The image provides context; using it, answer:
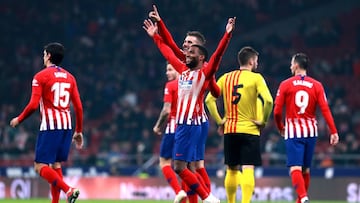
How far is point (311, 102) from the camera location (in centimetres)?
1441

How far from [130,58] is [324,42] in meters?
7.02

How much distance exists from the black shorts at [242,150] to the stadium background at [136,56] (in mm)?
14310

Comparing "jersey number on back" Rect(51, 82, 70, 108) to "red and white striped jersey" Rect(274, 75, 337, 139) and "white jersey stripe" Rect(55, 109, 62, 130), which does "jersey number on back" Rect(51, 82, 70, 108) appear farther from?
"red and white striped jersey" Rect(274, 75, 337, 139)

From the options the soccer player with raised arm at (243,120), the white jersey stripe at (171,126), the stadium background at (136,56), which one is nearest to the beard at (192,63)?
the soccer player with raised arm at (243,120)

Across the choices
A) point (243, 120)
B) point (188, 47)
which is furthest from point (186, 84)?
point (243, 120)

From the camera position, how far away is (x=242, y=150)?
45.7 ft

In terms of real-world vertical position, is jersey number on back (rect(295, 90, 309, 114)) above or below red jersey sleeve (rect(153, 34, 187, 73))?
below

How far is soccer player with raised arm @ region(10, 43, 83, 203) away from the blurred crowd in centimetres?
1497

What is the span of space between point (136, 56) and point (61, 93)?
23488 millimetres

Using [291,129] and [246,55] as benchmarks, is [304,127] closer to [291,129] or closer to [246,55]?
[291,129]

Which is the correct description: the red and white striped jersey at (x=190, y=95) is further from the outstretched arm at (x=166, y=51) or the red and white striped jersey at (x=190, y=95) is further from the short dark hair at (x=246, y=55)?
the short dark hair at (x=246, y=55)

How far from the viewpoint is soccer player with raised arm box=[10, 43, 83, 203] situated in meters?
13.4

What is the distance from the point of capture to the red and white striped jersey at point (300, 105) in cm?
1438

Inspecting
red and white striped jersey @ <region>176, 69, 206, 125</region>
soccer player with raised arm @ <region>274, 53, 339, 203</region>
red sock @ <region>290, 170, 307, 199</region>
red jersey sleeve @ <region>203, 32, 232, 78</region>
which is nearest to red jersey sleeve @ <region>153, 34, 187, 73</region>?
red and white striped jersey @ <region>176, 69, 206, 125</region>
